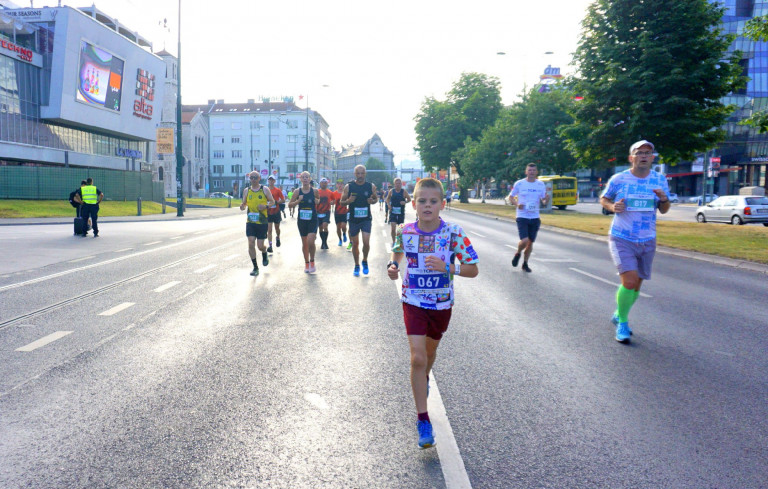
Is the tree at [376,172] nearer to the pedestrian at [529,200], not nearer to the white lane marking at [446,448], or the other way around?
the pedestrian at [529,200]

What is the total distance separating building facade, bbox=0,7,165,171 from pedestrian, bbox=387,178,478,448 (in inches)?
1895

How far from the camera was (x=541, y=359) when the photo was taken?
5.04 m

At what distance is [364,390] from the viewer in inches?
166

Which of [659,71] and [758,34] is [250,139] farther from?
[758,34]

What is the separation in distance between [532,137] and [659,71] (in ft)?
74.0

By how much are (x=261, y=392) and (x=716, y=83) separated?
928 inches

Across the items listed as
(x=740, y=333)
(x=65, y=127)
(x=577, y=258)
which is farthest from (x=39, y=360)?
(x=65, y=127)

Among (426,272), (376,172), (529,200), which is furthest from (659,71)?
(376,172)

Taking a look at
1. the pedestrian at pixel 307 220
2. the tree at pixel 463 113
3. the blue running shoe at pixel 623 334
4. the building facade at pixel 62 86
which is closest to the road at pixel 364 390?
the blue running shoe at pixel 623 334

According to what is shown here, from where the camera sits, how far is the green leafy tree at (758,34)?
13356mm

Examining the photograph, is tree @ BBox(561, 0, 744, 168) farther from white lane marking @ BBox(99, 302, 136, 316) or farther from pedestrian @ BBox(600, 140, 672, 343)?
white lane marking @ BBox(99, 302, 136, 316)

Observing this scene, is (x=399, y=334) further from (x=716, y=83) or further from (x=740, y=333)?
(x=716, y=83)

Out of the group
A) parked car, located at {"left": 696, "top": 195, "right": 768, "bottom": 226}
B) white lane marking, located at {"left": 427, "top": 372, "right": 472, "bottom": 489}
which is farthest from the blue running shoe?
parked car, located at {"left": 696, "top": 195, "right": 768, "bottom": 226}

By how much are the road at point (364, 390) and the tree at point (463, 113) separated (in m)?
52.5
